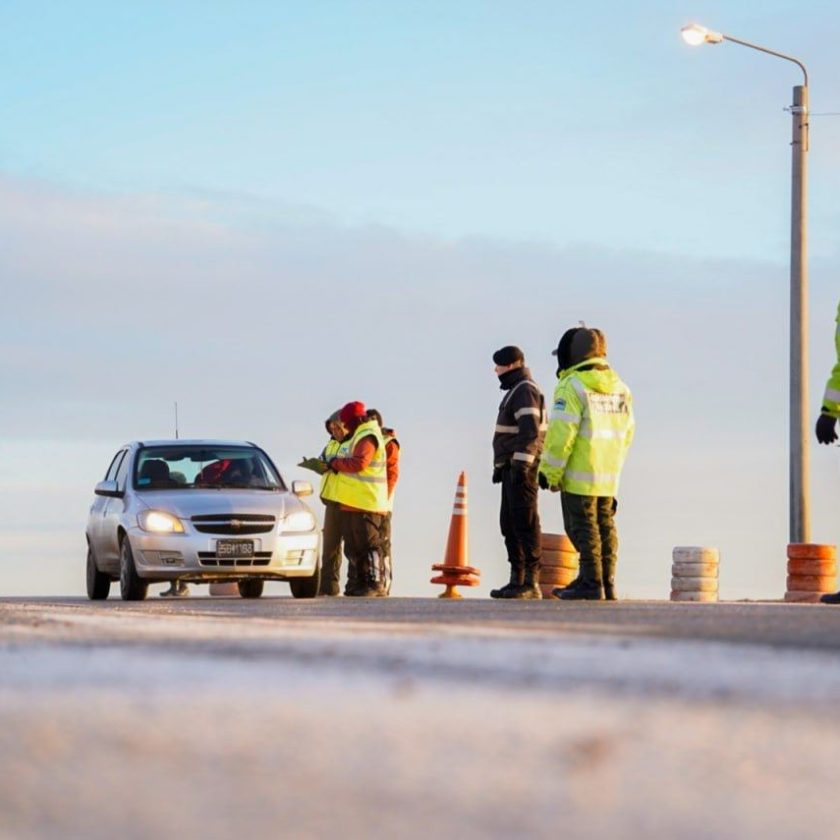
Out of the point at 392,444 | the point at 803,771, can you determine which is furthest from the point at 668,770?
the point at 392,444

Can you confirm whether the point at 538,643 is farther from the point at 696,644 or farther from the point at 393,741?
the point at 393,741

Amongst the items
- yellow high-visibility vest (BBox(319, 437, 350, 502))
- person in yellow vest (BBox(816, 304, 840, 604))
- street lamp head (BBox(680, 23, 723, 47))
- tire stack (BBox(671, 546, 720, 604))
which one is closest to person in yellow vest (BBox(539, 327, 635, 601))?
person in yellow vest (BBox(816, 304, 840, 604))

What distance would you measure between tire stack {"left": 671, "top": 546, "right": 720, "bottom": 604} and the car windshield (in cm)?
535

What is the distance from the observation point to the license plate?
17.2 meters

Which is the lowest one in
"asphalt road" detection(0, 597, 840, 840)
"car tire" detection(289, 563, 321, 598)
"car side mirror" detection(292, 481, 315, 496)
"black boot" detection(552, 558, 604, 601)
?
"car tire" detection(289, 563, 321, 598)

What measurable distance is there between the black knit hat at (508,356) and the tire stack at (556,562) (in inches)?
211

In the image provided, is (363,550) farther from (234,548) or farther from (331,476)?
(234,548)

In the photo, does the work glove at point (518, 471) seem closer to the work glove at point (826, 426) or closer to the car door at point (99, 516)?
the work glove at point (826, 426)

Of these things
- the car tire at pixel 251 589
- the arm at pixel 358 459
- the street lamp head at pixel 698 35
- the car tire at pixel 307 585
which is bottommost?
the car tire at pixel 251 589

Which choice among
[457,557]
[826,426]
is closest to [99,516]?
[457,557]

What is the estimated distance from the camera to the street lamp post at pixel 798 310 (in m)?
21.9

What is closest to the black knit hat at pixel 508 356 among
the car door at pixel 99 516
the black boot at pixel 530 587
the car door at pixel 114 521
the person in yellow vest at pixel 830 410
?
the black boot at pixel 530 587

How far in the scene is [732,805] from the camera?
1643 mm

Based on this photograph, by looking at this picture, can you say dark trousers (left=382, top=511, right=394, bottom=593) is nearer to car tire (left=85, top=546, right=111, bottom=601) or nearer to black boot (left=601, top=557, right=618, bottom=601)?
car tire (left=85, top=546, right=111, bottom=601)
